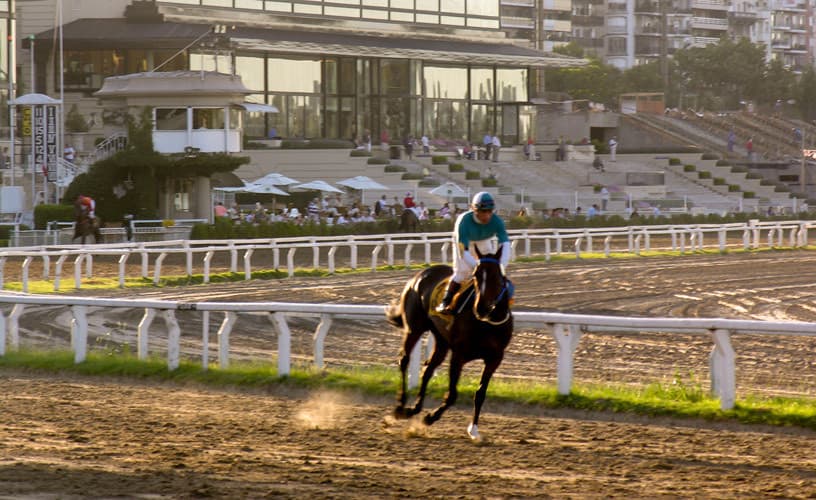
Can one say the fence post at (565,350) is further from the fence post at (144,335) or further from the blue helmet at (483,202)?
the fence post at (144,335)

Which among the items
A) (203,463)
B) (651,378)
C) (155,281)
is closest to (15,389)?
(203,463)

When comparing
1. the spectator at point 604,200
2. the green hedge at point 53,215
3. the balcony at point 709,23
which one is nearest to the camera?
the green hedge at point 53,215

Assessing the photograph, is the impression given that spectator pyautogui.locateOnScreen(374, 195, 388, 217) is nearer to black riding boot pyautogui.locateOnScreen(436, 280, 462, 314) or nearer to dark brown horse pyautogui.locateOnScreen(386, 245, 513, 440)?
dark brown horse pyautogui.locateOnScreen(386, 245, 513, 440)

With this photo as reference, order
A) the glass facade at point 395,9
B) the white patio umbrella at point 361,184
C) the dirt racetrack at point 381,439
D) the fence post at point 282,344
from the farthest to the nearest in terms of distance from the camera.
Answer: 1. the glass facade at point 395,9
2. the white patio umbrella at point 361,184
3. the fence post at point 282,344
4. the dirt racetrack at point 381,439

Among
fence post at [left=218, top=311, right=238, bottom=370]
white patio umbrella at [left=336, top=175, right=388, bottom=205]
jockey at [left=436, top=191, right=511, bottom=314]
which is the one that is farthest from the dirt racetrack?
white patio umbrella at [left=336, top=175, right=388, bottom=205]

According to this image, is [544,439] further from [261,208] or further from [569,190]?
[569,190]

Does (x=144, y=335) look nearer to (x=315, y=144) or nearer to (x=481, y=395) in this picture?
(x=481, y=395)

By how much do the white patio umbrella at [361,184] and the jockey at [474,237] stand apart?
116 feet

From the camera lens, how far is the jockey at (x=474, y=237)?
32.8 ft

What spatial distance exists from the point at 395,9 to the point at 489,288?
54.8m

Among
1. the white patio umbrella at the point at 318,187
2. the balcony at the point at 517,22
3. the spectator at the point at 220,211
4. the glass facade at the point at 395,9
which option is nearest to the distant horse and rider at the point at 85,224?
the spectator at the point at 220,211

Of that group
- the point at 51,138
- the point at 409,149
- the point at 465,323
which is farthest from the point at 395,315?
the point at 409,149

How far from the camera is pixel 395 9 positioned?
63.4 meters

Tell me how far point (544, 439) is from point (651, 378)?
2.71 m
